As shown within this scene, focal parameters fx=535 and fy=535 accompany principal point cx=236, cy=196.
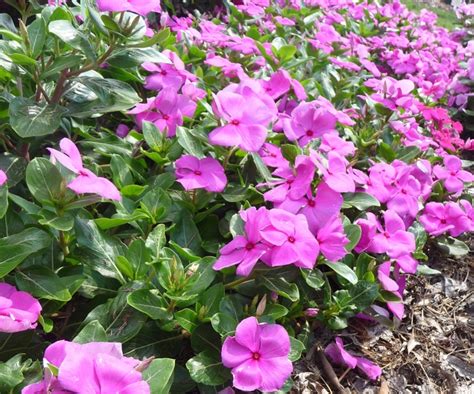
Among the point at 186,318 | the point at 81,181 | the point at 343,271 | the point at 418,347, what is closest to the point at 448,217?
the point at 418,347

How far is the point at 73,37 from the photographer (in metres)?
1.48

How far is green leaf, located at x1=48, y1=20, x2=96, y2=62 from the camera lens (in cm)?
146

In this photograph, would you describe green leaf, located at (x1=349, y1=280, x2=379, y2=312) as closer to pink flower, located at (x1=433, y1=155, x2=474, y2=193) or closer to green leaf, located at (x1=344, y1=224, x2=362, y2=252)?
green leaf, located at (x1=344, y1=224, x2=362, y2=252)

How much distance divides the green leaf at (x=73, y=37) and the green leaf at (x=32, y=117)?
7.9 inches

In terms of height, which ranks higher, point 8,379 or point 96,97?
point 96,97

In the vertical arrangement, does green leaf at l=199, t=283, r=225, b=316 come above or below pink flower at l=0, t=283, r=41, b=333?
below

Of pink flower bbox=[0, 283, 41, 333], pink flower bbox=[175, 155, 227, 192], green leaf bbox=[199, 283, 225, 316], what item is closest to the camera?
pink flower bbox=[0, 283, 41, 333]

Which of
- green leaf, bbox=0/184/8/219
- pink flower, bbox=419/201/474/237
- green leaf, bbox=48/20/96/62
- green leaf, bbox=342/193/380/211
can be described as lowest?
pink flower, bbox=419/201/474/237

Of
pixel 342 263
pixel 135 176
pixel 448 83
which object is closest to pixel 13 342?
pixel 135 176

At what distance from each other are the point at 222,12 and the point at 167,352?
132 inches

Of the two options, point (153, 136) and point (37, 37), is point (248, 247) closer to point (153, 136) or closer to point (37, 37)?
point (153, 136)

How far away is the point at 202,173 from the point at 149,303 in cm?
50

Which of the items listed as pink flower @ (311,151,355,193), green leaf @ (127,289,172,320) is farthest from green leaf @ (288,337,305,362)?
pink flower @ (311,151,355,193)

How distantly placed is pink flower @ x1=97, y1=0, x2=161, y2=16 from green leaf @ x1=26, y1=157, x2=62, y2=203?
40 cm
